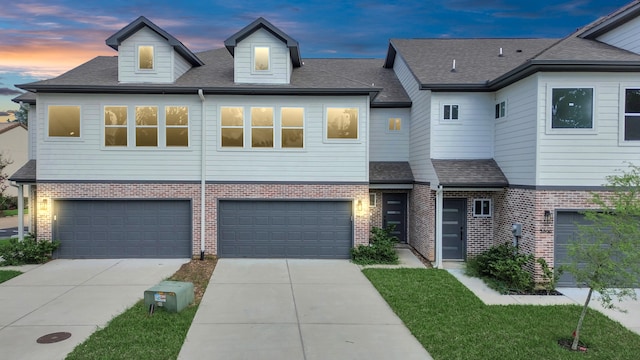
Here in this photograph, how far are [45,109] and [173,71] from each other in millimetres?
4588

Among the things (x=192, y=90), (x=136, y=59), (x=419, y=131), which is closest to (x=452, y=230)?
(x=419, y=131)

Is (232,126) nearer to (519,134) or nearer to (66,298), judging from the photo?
(66,298)

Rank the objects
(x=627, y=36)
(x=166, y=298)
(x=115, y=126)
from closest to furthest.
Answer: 1. (x=166, y=298)
2. (x=627, y=36)
3. (x=115, y=126)

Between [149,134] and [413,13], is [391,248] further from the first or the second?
[413,13]

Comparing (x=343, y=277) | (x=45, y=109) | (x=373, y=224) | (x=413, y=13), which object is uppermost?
(x=413, y=13)

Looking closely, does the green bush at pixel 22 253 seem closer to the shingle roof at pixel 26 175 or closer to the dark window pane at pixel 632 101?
the shingle roof at pixel 26 175

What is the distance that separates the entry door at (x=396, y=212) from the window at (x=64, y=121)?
11.9 m

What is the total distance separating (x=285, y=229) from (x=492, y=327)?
26.3 feet

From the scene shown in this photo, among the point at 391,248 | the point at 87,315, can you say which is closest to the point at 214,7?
the point at 391,248

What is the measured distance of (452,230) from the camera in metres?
13.7

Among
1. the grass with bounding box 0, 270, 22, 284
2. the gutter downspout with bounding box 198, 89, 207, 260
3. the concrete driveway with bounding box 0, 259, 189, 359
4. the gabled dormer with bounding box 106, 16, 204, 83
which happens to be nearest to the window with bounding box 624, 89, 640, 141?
the gutter downspout with bounding box 198, 89, 207, 260

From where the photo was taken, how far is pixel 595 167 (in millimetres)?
10727

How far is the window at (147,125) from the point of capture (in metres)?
13.8

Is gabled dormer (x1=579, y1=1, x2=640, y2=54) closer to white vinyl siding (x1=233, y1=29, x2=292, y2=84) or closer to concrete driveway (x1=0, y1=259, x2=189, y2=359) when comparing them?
white vinyl siding (x1=233, y1=29, x2=292, y2=84)
